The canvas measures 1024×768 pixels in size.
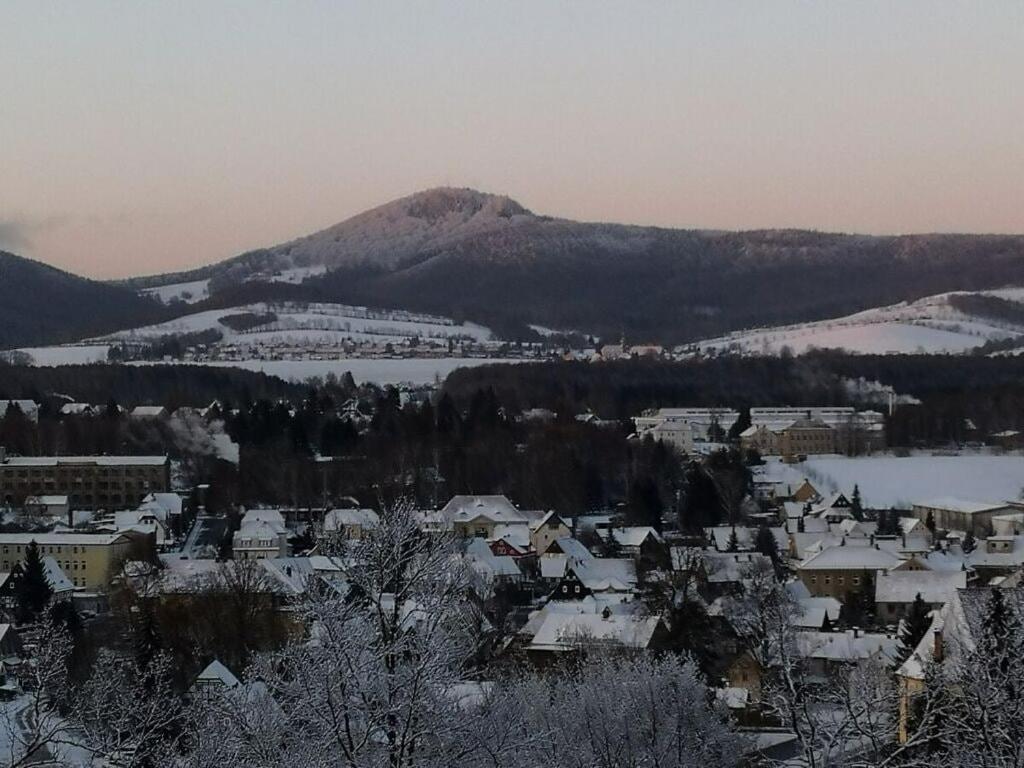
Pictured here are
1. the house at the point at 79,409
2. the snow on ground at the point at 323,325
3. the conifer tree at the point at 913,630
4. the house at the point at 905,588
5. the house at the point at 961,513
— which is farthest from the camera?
the snow on ground at the point at 323,325

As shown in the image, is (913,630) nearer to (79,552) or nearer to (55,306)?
(79,552)

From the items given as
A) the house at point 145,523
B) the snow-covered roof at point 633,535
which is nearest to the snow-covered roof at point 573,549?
the snow-covered roof at point 633,535

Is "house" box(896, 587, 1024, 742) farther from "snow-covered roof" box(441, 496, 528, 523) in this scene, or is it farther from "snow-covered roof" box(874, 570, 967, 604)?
"snow-covered roof" box(441, 496, 528, 523)

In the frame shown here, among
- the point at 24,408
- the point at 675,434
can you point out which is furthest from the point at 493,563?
the point at 24,408

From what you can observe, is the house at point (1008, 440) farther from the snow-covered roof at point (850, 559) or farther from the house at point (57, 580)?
the house at point (57, 580)

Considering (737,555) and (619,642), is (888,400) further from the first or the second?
(619,642)

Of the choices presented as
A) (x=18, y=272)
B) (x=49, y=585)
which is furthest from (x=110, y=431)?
(x=18, y=272)
